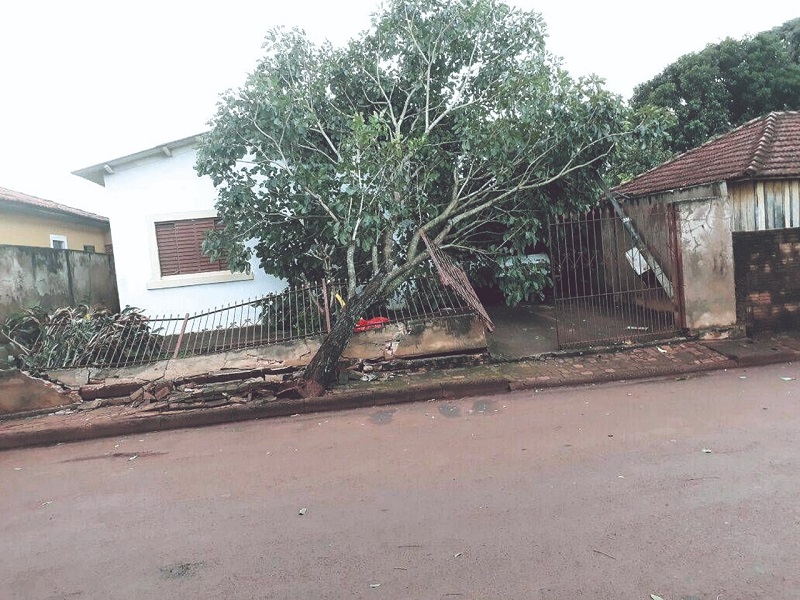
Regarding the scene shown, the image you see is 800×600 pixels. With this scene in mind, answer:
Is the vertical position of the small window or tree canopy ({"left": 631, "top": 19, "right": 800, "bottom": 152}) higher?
tree canopy ({"left": 631, "top": 19, "right": 800, "bottom": 152})

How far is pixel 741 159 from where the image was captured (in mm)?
8625

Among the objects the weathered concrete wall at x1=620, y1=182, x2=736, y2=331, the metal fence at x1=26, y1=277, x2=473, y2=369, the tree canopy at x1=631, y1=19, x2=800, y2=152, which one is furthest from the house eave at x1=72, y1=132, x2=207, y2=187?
the tree canopy at x1=631, y1=19, x2=800, y2=152

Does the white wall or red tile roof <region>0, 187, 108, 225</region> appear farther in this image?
red tile roof <region>0, 187, 108, 225</region>

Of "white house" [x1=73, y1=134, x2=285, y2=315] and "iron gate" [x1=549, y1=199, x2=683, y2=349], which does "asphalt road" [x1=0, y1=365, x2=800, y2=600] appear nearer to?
"iron gate" [x1=549, y1=199, x2=683, y2=349]

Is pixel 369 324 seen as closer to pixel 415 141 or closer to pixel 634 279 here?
pixel 415 141

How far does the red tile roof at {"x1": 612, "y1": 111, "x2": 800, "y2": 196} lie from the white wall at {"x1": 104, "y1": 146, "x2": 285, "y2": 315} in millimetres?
7635

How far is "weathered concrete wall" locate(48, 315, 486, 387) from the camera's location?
7.31 m

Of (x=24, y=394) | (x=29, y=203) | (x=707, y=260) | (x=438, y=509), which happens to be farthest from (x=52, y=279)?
(x=707, y=260)

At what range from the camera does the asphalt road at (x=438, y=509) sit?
285 cm

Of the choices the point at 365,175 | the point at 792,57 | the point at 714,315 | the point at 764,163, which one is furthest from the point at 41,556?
the point at 792,57

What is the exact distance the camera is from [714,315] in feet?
26.9

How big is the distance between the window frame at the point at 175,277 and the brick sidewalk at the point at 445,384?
158 inches

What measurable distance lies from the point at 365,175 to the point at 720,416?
5.06 m

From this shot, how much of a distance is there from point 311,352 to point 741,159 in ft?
24.0
